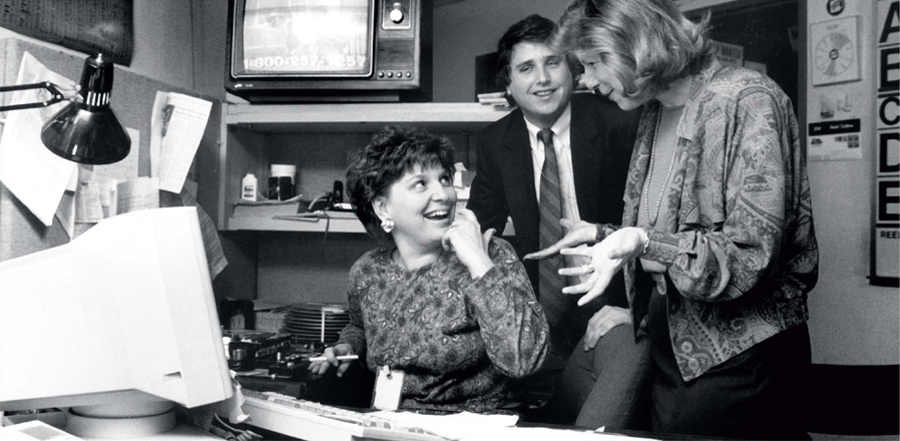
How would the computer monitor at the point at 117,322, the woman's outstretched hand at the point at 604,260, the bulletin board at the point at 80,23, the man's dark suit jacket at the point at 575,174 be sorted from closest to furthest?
the computer monitor at the point at 117,322
the woman's outstretched hand at the point at 604,260
the bulletin board at the point at 80,23
the man's dark suit jacket at the point at 575,174

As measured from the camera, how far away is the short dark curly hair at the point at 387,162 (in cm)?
160

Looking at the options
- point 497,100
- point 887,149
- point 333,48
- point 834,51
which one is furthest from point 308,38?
point 887,149

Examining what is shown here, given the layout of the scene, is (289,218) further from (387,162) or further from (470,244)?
(470,244)

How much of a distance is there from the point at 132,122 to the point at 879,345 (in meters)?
2.04

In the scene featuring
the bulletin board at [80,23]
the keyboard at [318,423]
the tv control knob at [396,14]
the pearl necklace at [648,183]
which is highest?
the tv control knob at [396,14]

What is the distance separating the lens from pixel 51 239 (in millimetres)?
1524

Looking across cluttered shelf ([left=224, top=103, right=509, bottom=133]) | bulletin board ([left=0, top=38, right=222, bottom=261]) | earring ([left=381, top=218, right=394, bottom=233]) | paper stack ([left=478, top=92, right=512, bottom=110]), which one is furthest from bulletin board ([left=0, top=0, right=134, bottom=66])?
paper stack ([left=478, top=92, right=512, bottom=110])

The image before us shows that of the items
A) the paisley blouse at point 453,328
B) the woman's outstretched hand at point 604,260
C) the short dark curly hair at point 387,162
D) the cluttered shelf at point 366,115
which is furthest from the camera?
the cluttered shelf at point 366,115

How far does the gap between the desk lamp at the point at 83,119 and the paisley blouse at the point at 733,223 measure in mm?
933

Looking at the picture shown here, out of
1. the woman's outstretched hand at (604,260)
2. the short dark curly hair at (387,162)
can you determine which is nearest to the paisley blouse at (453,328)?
the short dark curly hair at (387,162)

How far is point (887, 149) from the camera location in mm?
1872

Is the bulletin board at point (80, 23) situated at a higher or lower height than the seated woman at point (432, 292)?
higher

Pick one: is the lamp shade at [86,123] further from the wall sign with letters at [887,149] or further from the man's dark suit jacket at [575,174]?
the wall sign with letters at [887,149]

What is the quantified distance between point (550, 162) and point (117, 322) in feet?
3.89
